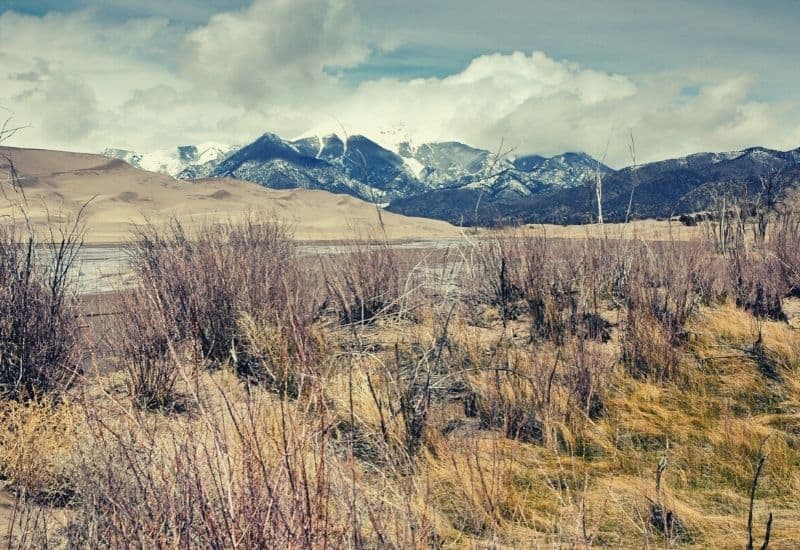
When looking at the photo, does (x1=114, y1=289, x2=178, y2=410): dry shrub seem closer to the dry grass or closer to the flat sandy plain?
the dry grass

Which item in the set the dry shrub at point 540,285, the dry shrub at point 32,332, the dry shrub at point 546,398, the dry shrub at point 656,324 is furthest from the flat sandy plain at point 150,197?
the dry shrub at point 546,398

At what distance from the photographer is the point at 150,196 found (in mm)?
61219

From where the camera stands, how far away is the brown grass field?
210cm

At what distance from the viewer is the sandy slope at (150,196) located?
49375 millimetres

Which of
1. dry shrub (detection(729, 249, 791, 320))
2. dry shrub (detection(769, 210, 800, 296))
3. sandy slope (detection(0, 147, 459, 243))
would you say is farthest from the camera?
sandy slope (detection(0, 147, 459, 243))

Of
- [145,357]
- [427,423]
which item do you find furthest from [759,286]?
[145,357]

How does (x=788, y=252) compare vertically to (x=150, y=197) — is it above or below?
below

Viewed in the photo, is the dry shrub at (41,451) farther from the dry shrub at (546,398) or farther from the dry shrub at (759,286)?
the dry shrub at (759,286)

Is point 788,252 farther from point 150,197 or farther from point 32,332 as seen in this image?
point 150,197

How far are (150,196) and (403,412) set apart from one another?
63153 millimetres

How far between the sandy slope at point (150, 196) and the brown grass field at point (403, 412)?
35706mm

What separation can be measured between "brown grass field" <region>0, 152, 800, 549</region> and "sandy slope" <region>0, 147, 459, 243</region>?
3571 centimetres

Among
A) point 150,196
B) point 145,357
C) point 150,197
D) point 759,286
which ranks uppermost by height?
point 150,196

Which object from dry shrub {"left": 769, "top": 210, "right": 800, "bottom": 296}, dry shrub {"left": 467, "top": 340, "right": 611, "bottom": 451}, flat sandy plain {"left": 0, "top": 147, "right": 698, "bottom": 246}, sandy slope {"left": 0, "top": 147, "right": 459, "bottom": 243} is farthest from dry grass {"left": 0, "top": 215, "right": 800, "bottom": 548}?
sandy slope {"left": 0, "top": 147, "right": 459, "bottom": 243}
